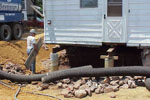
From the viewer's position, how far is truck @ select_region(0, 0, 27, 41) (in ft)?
54.6

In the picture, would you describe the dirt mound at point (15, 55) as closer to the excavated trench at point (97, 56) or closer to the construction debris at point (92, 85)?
the excavated trench at point (97, 56)

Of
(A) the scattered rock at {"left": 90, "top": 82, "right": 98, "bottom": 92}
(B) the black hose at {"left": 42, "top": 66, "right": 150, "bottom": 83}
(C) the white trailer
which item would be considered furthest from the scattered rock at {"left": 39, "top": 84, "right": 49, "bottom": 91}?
(C) the white trailer

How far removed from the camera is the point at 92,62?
39.6ft

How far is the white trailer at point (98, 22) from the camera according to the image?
31.0 feet

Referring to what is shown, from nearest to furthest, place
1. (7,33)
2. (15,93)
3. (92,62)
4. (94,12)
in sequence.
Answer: (15,93)
(94,12)
(92,62)
(7,33)

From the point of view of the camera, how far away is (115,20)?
959 cm

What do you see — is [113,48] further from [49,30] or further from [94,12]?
[49,30]

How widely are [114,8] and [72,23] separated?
1.77 meters

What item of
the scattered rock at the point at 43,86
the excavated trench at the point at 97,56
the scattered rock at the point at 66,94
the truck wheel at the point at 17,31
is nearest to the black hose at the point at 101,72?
the scattered rock at the point at 43,86

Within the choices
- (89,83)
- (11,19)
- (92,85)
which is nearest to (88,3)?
(89,83)

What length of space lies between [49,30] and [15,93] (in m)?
4.01

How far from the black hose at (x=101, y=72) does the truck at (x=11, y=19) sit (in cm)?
931

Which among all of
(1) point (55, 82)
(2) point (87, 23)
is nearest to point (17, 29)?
(2) point (87, 23)

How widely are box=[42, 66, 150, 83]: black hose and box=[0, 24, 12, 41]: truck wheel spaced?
960 centimetres
